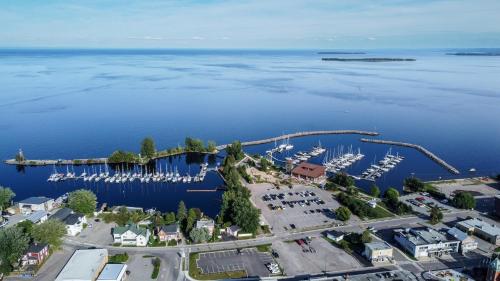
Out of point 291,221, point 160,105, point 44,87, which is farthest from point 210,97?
point 291,221

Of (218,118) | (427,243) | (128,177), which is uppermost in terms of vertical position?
(218,118)

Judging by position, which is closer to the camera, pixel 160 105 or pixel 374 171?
pixel 374 171

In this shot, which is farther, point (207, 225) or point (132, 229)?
point (207, 225)

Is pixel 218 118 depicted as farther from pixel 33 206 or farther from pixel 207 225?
pixel 207 225

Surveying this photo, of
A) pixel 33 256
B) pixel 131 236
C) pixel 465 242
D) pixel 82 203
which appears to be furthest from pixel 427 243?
pixel 82 203

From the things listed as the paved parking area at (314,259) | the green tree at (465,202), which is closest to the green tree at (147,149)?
the paved parking area at (314,259)

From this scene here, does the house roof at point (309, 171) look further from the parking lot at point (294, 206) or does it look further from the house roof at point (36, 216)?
the house roof at point (36, 216)

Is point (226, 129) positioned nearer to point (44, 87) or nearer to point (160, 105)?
point (160, 105)
